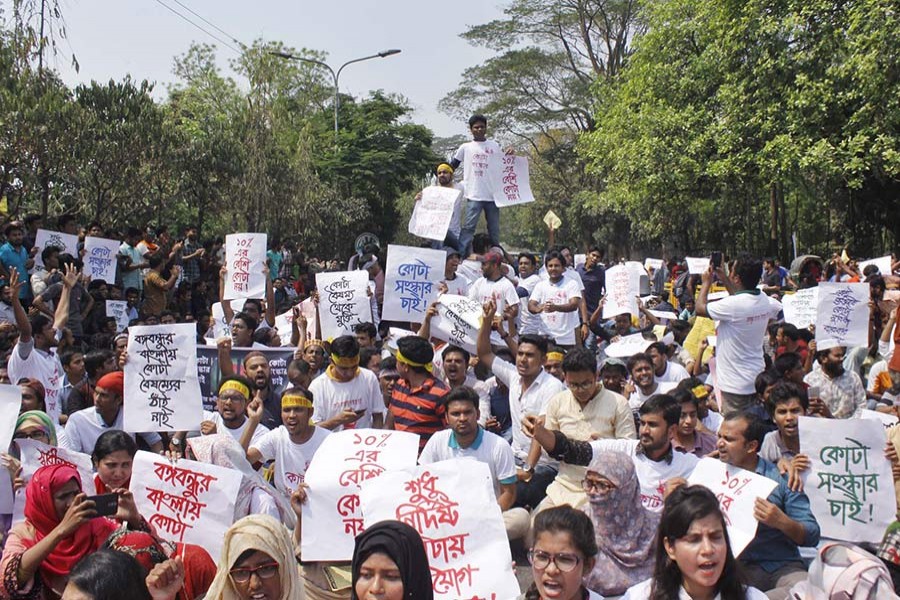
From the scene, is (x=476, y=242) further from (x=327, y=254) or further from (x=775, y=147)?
(x=327, y=254)

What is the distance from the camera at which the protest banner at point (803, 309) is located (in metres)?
10.6

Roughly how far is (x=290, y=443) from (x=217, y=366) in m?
→ 3.56

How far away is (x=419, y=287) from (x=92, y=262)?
5.09m

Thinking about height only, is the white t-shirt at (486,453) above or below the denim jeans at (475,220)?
below

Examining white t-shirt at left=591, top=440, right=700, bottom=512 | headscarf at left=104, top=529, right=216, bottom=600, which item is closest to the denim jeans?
white t-shirt at left=591, top=440, right=700, bottom=512

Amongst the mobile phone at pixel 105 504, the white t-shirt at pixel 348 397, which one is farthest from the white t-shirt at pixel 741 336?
the mobile phone at pixel 105 504

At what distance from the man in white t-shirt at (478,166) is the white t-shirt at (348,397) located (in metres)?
4.49

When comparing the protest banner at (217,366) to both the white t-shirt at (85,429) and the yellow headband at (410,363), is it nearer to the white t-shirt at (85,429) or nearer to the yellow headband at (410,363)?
the white t-shirt at (85,429)

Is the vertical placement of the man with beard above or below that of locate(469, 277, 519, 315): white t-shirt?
below

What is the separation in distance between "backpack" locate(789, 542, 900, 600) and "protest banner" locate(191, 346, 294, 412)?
5730mm

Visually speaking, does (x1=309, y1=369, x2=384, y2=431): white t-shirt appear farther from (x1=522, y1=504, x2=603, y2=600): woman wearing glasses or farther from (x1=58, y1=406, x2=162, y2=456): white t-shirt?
(x1=522, y1=504, x2=603, y2=600): woman wearing glasses

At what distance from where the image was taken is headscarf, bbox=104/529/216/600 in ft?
12.3

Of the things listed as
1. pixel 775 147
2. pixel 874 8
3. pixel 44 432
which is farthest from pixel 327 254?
pixel 44 432

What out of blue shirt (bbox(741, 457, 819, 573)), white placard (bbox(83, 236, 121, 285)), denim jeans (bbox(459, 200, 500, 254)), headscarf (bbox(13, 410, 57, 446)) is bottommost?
blue shirt (bbox(741, 457, 819, 573))
